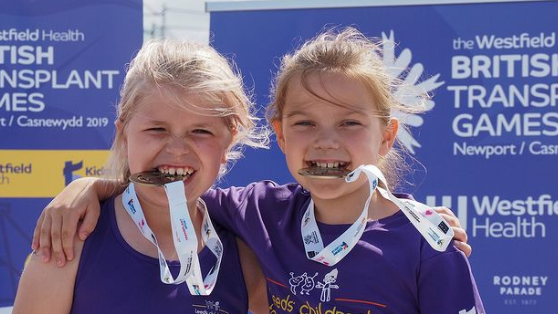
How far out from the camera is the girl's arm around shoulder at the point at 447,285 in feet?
5.21

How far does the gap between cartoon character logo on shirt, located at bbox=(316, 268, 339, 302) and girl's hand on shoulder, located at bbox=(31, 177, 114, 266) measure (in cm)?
66

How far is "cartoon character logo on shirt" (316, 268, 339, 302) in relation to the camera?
1730mm

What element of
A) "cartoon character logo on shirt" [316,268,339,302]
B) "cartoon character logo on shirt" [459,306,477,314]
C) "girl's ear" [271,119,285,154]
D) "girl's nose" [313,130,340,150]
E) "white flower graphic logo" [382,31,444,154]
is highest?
"white flower graphic logo" [382,31,444,154]

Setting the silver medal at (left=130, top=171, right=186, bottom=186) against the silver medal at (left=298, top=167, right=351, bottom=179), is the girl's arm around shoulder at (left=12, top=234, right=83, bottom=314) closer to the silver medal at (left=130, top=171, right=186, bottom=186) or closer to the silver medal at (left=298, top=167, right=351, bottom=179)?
the silver medal at (left=130, top=171, right=186, bottom=186)

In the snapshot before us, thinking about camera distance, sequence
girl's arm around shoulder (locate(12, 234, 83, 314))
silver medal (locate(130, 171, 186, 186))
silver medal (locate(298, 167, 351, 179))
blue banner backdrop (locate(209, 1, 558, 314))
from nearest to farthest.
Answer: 1. girl's arm around shoulder (locate(12, 234, 83, 314))
2. silver medal (locate(130, 171, 186, 186))
3. silver medal (locate(298, 167, 351, 179))
4. blue banner backdrop (locate(209, 1, 558, 314))

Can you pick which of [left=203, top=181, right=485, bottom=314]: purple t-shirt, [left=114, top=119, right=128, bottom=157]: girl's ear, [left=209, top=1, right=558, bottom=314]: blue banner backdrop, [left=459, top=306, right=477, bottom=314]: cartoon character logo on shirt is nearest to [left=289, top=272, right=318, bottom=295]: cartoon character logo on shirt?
[left=203, top=181, right=485, bottom=314]: purple t-shirt

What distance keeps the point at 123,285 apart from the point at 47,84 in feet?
6.50

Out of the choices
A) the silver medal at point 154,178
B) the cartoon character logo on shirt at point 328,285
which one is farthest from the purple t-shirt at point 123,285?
the cartoon character logo on shirt at point 328,285

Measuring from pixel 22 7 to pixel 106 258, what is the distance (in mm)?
2143

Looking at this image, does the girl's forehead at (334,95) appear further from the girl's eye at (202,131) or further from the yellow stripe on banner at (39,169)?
the yellow stripe on banner at (39,169)

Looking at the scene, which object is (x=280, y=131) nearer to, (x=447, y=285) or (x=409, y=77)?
(x=447, y=285)

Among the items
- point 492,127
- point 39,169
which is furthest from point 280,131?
point 39,169

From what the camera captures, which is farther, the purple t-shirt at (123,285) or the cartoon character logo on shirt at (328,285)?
the cartoon character logo on shirt at (328,285)

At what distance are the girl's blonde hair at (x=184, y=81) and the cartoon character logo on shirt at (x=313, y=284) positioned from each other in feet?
1.51
